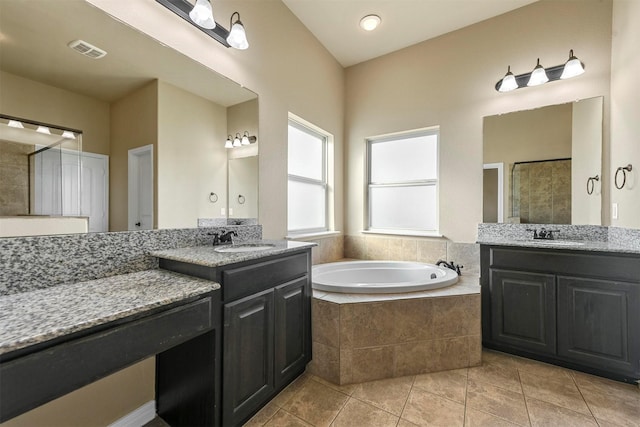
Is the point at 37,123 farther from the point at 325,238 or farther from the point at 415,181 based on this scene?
the point at 415,181

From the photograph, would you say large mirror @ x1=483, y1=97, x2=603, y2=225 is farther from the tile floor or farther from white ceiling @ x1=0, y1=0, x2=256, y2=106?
white ceiling @ x1=0, y1=0, x2=256, y2=106

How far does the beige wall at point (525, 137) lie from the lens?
94.0 inches

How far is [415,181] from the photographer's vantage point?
3.16 meters

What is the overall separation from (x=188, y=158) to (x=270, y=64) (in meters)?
1.20

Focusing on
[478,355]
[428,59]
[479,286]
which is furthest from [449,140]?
[478,355]

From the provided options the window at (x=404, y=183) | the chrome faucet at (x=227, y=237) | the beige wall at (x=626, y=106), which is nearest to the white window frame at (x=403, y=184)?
the window at (x=404, y=183)

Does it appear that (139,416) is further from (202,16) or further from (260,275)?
(202,16)

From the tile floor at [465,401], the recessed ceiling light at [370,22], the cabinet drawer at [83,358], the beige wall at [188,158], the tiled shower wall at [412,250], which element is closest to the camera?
the cabinet drawer at [83,358]

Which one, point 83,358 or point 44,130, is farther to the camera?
point 44,130

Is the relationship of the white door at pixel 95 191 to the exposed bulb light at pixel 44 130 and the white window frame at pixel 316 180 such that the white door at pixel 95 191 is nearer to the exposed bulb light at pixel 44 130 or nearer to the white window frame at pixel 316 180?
the exposed bulb light at pixel 44 130

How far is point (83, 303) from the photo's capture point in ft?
3.09

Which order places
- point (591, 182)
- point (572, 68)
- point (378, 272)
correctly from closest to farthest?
point (572, 68) → point (591, 182) → point (378, 272)

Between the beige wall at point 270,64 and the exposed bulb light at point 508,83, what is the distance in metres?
1.70

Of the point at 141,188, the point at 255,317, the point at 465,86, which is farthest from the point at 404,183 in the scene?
the point at 141,188
